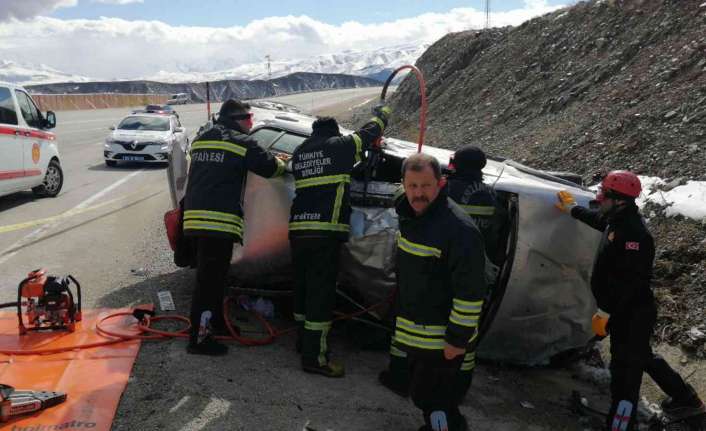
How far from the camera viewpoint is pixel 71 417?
320 centimetres

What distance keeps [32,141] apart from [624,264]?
27.5ft

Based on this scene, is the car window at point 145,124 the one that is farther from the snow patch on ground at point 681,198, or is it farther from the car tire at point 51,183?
the snow patch on ground at point 681,198

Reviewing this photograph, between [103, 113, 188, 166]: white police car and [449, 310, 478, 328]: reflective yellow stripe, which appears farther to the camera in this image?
[103, 113, 188, 166]: white police car

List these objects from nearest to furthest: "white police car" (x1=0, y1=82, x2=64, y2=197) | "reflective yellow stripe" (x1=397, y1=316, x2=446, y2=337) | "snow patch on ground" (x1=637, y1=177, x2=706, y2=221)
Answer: "reflective yellow stripe" (x1=397, y1=316, x2=446, y2=337) < "snow patch on ground" (x1=637, y1=177, x2=706, y2=221) < "white police car" (x1=0, y1=82, x2=64, y2=197)

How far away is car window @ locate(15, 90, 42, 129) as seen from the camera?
849 cm

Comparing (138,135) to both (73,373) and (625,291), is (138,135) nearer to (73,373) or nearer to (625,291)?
(73,373)

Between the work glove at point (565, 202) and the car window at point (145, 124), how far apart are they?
39.9 feet

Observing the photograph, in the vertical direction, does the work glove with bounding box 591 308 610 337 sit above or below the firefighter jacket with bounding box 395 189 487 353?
below

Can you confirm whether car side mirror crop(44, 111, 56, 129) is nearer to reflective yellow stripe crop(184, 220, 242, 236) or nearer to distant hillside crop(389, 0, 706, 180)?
reflective yellow stripe crop(184, 220, 242, 236)

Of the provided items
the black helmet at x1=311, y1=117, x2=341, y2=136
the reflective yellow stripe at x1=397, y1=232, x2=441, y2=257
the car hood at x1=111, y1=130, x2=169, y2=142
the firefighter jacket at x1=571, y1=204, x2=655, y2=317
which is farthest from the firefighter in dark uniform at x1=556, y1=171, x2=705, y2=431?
the car hood at x1=111, y1=130, x2=169, y2=142

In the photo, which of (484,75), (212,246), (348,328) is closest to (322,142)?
(212,246)

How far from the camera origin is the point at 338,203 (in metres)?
3.98

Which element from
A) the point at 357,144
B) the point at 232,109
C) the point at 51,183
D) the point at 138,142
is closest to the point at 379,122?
the point at 357,144

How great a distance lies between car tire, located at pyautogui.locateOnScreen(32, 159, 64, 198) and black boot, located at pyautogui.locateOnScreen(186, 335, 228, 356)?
21.0ft
